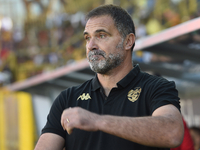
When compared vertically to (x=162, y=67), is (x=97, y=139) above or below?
below

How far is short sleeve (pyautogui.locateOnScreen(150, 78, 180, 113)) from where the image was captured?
5.66 feet

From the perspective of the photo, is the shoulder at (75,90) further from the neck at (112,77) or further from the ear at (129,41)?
the ear at (129,41)

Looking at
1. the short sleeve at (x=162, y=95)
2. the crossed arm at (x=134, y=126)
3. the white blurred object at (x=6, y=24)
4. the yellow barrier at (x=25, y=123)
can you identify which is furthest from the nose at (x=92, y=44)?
the white blurred object at (x=6, y=24)

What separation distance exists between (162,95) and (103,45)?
0.51 m

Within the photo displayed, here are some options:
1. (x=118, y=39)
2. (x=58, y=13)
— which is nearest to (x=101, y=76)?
(x=118, y=39)

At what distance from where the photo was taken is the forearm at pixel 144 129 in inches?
60.4

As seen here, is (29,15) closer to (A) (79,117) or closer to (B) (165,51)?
(B) (165,51)

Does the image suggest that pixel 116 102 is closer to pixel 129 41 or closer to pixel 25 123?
pixel 129 41

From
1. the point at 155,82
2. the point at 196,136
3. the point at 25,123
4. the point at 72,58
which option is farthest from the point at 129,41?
the point at 72,58

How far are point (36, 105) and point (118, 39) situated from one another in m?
5.70

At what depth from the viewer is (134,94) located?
1.91 meters

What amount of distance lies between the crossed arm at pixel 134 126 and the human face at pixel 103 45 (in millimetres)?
560

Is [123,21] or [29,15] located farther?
[29,15]

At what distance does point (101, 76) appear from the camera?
2146 mm
